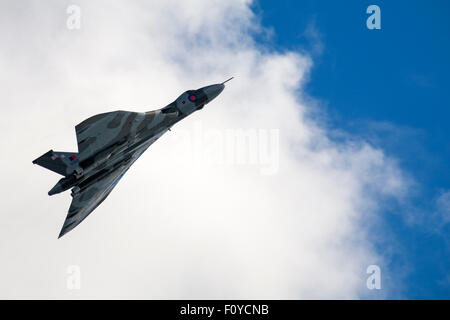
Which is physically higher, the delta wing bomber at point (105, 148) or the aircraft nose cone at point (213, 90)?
the aircraft nose cone at point (213, 90)

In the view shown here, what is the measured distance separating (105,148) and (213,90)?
1336cm

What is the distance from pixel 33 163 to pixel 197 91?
59.7ft

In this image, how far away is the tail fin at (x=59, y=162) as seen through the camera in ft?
186

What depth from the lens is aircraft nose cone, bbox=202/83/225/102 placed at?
62.5 m

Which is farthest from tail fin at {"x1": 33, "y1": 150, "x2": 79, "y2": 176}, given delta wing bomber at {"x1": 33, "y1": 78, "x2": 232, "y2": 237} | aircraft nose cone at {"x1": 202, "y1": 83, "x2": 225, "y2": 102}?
aircraft nose cone at {"x1": 202, "y1": 83, "x2": 225, "y2": 102}

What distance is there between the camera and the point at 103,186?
200 ft

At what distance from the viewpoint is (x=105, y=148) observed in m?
56.9

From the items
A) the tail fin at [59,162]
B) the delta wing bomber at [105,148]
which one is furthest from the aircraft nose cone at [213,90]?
the tail fin at [59,162]

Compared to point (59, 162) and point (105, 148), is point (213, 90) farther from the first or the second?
point (59, 162)

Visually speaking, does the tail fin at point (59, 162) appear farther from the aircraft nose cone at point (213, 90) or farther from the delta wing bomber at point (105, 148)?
the aircraft nose cone at point (213, 90)

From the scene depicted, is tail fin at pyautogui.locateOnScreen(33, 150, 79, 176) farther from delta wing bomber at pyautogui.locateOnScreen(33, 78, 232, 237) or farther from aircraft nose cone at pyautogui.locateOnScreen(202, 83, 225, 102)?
aircraft nose cone at pyautogui.locateOnScreen(202, 83, 225, 102)
